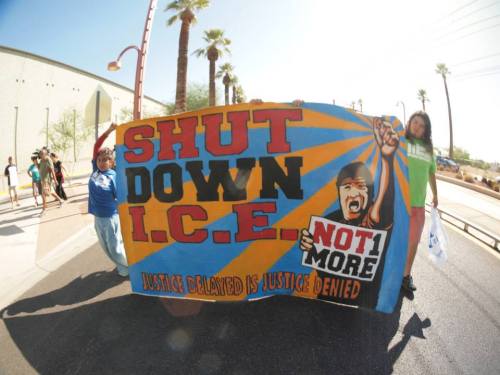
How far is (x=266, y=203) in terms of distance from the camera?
286 cm

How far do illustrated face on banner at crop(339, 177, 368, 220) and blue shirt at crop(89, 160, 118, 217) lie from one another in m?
2.99

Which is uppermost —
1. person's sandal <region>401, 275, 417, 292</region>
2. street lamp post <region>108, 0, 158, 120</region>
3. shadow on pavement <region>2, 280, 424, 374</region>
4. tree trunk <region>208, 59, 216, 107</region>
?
tree trunk <region>208, 59, 216, 107</region>

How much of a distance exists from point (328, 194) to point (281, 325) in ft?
4.89

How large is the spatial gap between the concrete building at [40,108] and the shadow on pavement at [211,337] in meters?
22.8

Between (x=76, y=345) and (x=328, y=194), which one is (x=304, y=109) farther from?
(x=76, y=345)

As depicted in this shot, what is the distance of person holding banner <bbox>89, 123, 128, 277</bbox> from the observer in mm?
3633

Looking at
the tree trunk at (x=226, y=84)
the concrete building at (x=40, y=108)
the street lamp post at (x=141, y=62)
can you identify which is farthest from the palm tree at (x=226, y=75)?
the street lamp post at (x=141, y=62)

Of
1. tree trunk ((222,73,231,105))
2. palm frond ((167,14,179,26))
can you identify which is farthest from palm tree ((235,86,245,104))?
palm frond ((167,14,179,26))

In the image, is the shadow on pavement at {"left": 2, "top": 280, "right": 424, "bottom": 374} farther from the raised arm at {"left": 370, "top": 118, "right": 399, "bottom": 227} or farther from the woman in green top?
the raised arm at {"left": 370, "top": 118, "right": 399, "bottom": 227}

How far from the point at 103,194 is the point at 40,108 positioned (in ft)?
107

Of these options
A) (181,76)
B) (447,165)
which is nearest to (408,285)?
(181,76)

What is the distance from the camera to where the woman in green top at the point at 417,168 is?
3471 mm

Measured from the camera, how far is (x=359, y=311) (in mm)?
3100

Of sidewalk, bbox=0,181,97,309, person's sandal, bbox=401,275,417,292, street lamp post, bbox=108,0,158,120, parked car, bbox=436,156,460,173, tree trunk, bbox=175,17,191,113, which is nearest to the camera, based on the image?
person's sandal, bbox=401,275,417,292
